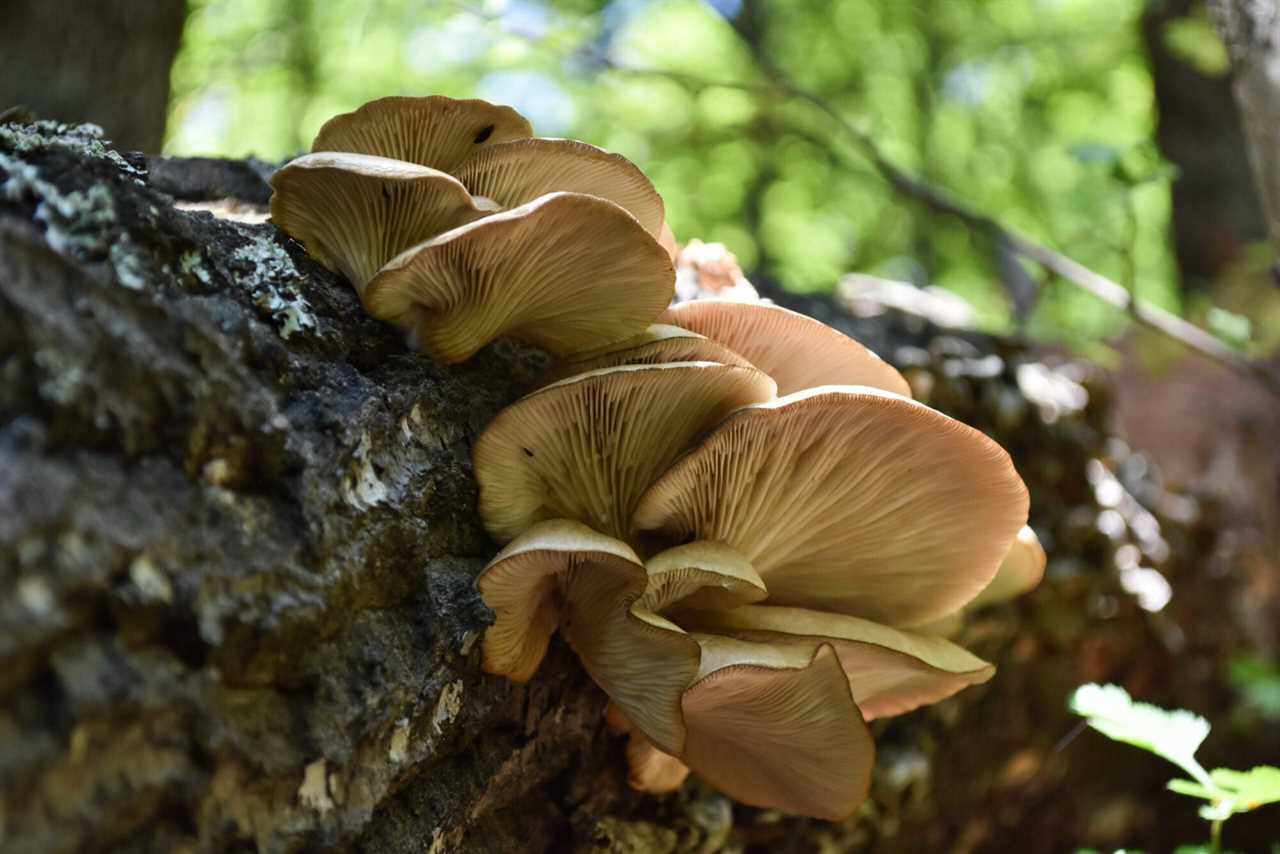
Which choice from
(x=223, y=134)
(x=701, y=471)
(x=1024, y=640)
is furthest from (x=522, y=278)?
(x=223, y=134)

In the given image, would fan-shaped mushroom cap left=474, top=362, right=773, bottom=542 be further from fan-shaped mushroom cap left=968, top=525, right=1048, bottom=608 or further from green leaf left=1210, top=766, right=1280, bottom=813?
green leaf left=1210, top=766, right=1280, bottom=813

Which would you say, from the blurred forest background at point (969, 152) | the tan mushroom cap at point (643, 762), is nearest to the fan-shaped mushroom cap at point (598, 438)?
the tan mushroom cap at point (643, 762)

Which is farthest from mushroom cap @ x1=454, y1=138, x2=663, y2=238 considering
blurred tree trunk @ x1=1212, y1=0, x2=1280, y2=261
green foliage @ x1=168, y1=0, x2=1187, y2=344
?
green foliage @ x1=168, y1=0, x2=1187, y2=344

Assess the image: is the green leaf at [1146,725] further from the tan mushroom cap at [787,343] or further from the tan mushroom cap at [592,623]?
the tan mushroom cap at [592,623]

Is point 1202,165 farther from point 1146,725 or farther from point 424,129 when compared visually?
point 424,129

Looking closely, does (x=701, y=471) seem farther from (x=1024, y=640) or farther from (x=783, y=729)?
(x=1024, y=640)

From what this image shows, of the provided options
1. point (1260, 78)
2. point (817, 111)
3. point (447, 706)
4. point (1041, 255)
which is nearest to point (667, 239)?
point (447, 706)
